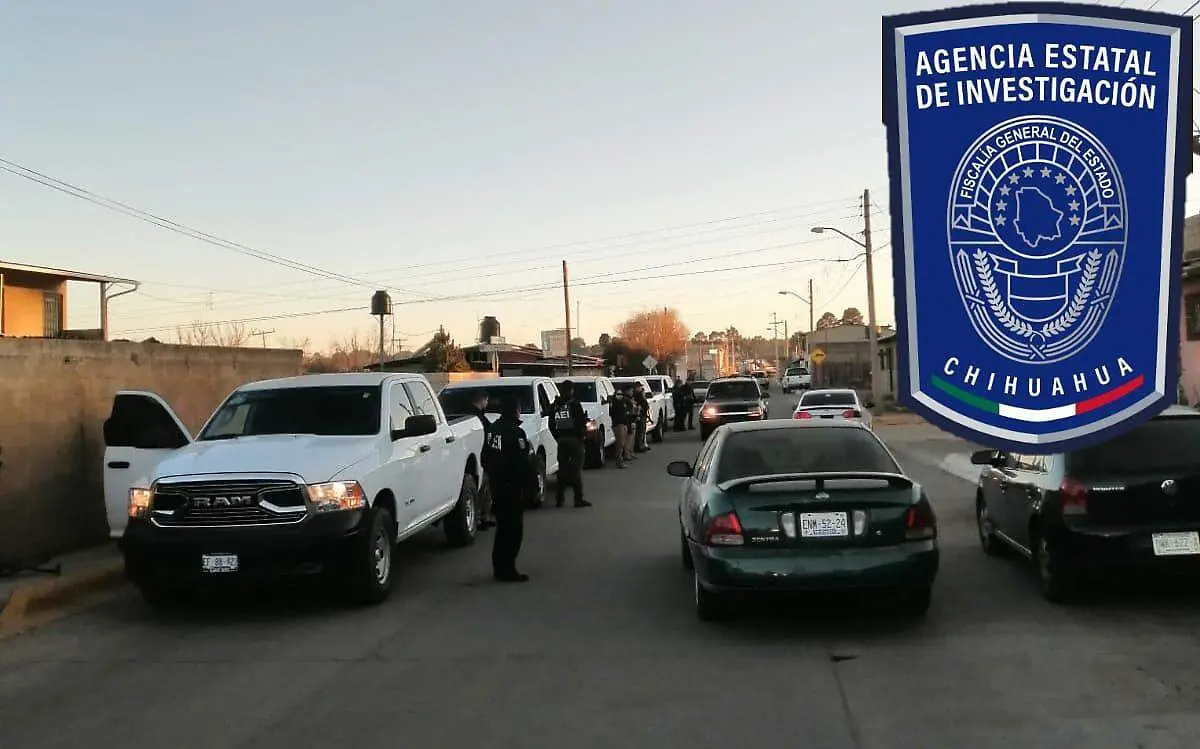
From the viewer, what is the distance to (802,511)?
7395mm

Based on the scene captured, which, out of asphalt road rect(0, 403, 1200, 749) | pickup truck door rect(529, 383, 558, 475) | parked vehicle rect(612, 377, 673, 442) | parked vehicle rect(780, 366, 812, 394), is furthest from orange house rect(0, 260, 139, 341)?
parked vehicle rect(780, 366, 812, 394)

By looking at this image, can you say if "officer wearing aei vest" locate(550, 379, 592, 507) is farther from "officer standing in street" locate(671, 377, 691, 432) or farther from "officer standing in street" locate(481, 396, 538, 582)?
"officer standing in street" locate(671, 377, 691, 432)

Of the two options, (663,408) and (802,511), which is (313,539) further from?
(663,408)

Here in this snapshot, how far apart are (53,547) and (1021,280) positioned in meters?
10.8

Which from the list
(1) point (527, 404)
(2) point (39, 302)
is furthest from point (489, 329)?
(1) point (527, 404)

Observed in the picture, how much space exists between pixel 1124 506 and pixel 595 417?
15241 millimetres

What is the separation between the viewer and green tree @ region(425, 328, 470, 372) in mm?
59728

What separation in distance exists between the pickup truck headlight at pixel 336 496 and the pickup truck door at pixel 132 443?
2868mm

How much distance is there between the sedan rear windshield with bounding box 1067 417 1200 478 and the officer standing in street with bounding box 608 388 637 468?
48.6ft

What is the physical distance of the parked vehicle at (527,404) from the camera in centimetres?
1614

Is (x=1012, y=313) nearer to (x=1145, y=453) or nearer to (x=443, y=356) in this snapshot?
(x=1145, y=453)

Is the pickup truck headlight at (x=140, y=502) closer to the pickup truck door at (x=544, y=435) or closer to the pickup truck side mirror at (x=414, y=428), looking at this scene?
the pickup truck side mirror at (x=414, y=428)

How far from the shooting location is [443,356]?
203 feet

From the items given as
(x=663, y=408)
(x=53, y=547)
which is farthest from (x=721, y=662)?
(x=663, y=408)
